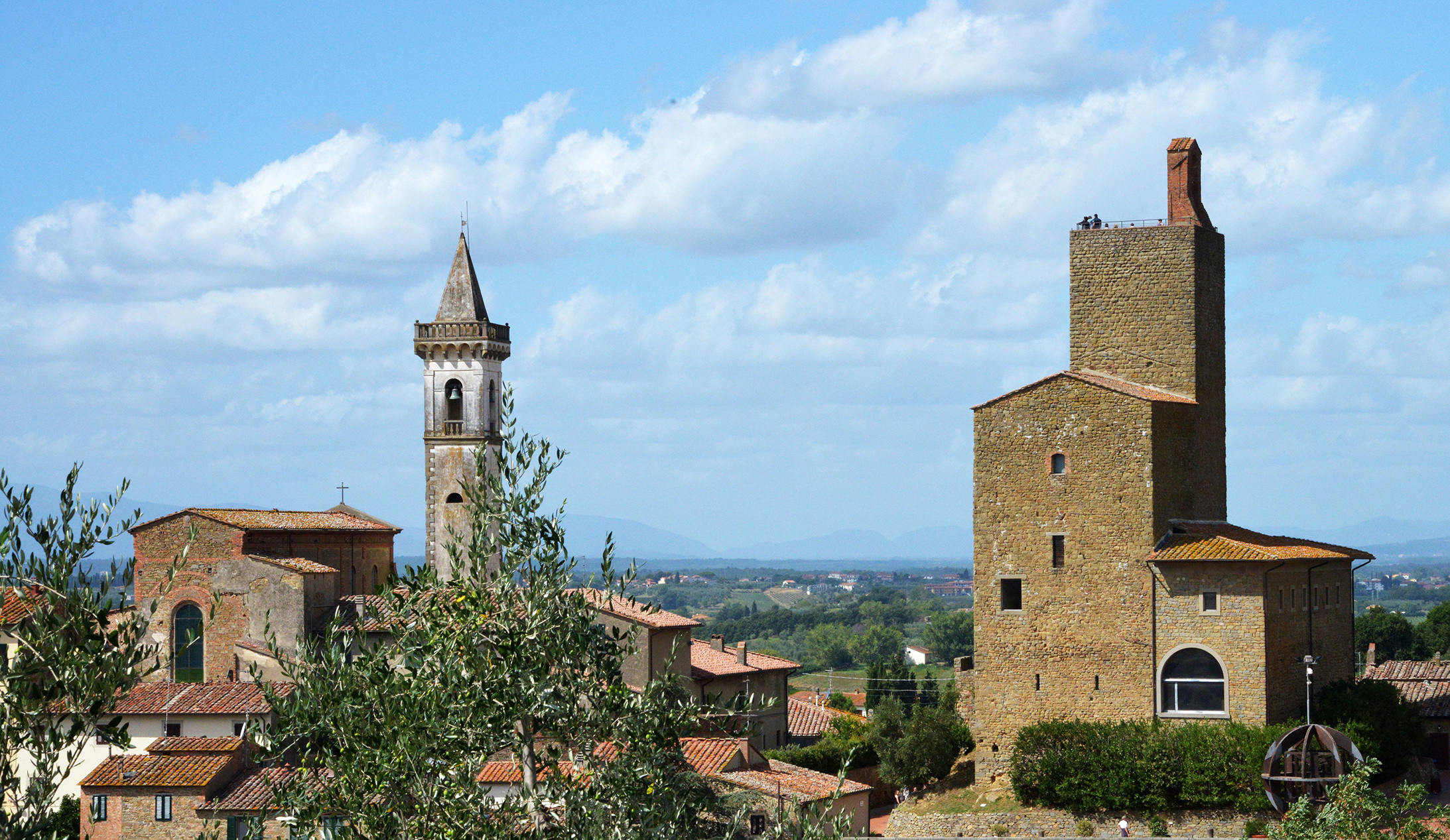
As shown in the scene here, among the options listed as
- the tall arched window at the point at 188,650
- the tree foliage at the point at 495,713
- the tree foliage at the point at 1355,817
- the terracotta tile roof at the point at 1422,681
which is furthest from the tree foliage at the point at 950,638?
the tree foliage at the point at 495,713

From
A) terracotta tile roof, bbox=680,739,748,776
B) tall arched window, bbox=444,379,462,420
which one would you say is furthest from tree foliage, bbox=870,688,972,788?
tall arched window, bbox=444,379,462,420

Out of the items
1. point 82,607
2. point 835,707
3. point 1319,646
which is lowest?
point 835,707

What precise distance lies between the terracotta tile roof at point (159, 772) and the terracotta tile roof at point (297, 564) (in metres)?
7.76

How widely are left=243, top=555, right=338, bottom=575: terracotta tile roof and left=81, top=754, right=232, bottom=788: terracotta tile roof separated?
776 centimetres

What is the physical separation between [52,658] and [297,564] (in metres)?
33.0

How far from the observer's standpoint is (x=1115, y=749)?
35125mm

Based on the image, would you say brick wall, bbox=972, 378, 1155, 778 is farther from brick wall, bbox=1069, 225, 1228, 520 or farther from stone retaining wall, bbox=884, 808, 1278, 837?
brick wall, bbox=1069, 225, 1228, 520

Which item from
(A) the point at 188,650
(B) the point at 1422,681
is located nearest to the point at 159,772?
(A) the point at 188,650

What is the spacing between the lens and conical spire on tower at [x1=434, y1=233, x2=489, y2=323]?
53.0 m

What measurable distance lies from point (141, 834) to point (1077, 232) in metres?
26.2

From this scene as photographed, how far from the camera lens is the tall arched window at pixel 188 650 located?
44.1 m

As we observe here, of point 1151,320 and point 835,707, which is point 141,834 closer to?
point 1151,320

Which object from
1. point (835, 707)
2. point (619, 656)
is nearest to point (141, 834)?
point (619, 656)

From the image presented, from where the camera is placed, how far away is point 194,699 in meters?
41.0
